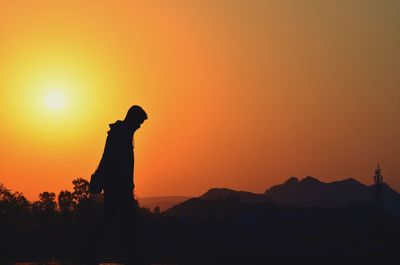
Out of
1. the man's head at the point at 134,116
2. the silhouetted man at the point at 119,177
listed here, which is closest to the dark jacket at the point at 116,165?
the silhouetted man at the point at 119,177

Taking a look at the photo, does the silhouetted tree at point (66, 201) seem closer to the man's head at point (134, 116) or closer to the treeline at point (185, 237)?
the treeline at point (185, 237)

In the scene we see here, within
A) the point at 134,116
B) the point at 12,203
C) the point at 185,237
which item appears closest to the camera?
the point at 134,116

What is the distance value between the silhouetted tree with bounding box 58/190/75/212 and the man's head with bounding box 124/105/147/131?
81.1 metres

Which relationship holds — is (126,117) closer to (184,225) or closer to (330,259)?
(330,259)

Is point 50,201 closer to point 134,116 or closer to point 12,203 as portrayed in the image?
point 12,203

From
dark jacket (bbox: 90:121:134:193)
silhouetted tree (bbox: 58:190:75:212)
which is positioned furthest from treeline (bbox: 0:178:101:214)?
dark jacket (bbox: 90:121:134:193)

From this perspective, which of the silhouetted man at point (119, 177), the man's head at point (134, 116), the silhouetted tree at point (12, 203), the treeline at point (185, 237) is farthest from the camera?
the silhouetted tree at point (12, 203)

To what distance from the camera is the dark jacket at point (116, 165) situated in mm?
14156

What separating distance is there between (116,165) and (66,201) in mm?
90715

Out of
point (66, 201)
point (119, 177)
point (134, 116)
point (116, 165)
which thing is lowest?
point (119, 177)

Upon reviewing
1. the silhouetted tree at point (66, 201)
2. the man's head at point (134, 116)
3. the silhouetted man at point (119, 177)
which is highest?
the silhouetted tree at point (66, 201)

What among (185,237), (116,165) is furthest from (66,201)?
(116,165)

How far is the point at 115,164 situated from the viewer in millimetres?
14195

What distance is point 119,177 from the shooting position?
1416 cm
